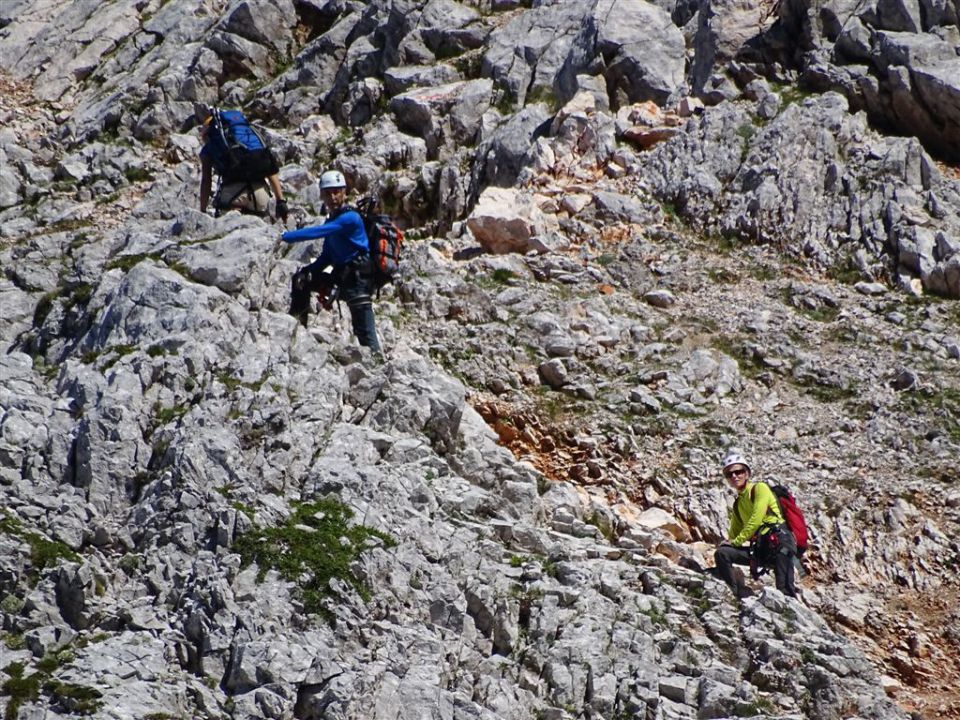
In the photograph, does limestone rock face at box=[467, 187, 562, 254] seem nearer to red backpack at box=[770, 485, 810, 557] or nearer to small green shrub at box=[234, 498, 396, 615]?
red backpack at box=[770, 485, 810, 557]

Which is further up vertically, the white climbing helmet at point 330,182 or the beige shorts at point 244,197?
the white climbing helmet at point 330,182

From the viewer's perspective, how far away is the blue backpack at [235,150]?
17625mm

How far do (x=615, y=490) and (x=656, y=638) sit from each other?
13.1ft

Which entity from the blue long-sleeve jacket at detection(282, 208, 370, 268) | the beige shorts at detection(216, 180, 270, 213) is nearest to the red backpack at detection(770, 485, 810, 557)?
the blue long-sleeve jacket at detection(282, 208, 370, 268)

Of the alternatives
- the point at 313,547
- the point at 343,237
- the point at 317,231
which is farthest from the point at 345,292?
the point at 313,547

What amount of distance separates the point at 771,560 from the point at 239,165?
10.7 meters

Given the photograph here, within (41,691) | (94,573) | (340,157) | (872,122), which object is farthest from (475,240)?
(41,691)

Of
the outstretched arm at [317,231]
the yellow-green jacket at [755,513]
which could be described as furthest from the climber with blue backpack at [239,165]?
the yellow-green jacket at [755,513]

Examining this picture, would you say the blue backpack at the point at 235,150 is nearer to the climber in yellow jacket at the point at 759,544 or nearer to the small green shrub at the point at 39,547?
the small green shrub at the point at 39,547

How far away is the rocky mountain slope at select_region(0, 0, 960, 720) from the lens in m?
11.0

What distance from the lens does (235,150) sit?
17.5m

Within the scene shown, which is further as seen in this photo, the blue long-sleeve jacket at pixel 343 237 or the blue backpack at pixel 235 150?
the blue backpack at pixel 235 150

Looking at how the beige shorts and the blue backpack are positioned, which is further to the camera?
the beige shorts

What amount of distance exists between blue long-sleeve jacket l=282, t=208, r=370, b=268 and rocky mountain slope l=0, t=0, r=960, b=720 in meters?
1.01
